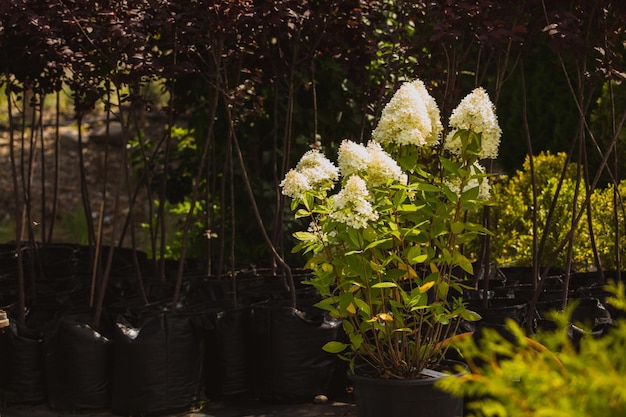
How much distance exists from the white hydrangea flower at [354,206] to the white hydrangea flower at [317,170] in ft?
0.72

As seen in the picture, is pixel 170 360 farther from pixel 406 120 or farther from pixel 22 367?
pixel 406 120

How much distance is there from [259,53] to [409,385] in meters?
2.16

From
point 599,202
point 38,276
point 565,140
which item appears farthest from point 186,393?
point 565,140

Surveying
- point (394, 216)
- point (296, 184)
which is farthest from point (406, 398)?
point (296, 184)

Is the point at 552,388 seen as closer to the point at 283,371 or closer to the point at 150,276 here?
the point at 283,371

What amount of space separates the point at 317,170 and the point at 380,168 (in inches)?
11.2

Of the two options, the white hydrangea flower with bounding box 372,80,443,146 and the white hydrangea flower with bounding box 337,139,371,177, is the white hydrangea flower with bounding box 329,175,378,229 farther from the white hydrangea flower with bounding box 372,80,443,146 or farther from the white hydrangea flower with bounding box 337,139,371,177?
the white hydrangea flower with bounding box 372,80,443,146

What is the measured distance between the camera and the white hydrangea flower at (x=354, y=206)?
3.33m

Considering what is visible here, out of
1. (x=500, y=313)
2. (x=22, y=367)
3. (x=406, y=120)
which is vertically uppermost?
(x=406, y=120)

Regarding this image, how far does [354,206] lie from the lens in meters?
3.37

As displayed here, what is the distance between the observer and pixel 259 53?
5.07 metres

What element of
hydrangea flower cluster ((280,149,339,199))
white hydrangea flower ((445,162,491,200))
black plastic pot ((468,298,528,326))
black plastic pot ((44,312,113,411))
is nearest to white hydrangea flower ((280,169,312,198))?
hydrangea flower cluster ((280,149,339,199))

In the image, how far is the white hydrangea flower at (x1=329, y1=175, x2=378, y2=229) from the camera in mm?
3332

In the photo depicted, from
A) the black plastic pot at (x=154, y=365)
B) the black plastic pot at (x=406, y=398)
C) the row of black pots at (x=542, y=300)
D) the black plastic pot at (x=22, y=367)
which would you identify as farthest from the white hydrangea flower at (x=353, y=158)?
the black plastic pot at (x=22, y=367)
